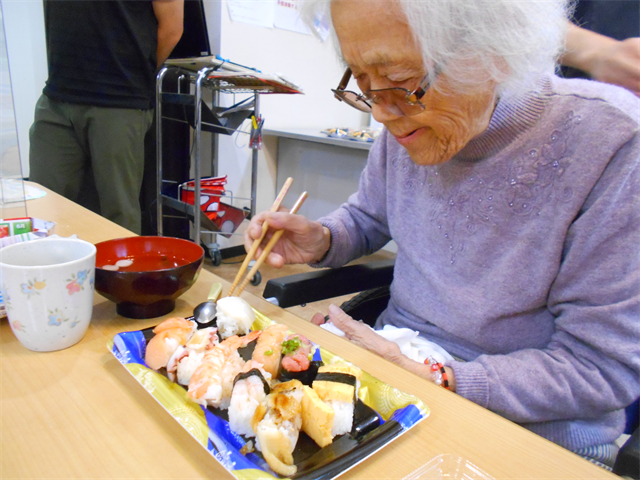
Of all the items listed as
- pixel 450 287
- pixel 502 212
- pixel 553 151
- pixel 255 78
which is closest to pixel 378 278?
pixel 450 287

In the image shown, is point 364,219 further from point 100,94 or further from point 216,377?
point 100,94

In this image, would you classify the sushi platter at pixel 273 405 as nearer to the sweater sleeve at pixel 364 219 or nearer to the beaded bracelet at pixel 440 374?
the beaded bracelet at pixel 440 374

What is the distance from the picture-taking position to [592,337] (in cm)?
69

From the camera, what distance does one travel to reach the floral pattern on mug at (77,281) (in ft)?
1.87

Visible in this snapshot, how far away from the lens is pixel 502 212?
0.83 metres

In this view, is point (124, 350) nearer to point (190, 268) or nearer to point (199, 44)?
point (190, 268)

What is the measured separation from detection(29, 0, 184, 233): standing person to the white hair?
64.8 inches

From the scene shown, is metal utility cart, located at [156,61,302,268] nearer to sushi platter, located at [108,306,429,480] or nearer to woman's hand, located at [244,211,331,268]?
woman's hand, located at [244,211,331,268]

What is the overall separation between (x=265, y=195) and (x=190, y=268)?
286 centimetres

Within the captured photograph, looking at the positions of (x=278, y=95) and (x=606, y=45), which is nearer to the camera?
(x=606, y=45)

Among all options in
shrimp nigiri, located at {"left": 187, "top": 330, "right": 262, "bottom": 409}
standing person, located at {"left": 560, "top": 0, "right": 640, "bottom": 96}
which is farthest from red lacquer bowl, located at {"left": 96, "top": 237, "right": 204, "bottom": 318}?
standing person, located at {"left": 560, "top": 0, "right": 640, "bottom": 96}

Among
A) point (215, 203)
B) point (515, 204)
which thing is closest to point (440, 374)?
point (515, 204)

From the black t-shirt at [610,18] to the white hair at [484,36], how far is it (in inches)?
17.8

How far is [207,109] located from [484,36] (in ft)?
6.86
